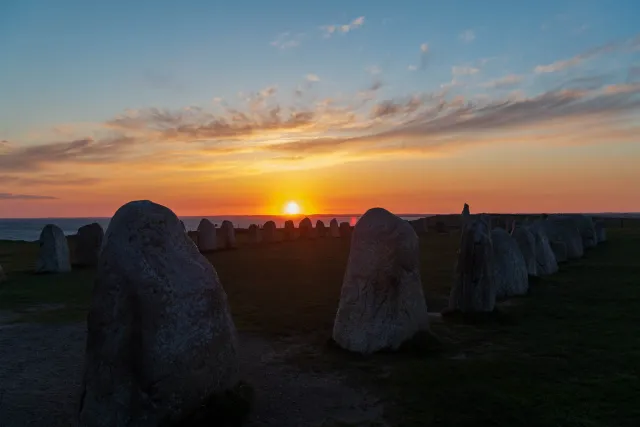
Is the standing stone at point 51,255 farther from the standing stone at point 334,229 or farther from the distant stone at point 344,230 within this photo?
the distant stone at point 344,230

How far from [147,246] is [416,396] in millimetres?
4362

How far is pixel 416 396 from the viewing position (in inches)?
303

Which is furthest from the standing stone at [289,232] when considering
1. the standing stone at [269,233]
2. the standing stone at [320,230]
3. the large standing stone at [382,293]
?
the large standing stone at [382,293]

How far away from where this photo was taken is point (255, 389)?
327 inches

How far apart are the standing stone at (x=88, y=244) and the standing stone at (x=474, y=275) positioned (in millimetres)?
18875

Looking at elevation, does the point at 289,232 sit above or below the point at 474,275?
above

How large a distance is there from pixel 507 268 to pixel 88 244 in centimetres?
1961

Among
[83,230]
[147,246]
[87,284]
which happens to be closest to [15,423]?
[147,246]

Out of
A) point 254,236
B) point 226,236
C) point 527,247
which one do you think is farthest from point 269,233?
point 527,247

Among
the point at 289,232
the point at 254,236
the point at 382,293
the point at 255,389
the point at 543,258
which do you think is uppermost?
the point at 289,232

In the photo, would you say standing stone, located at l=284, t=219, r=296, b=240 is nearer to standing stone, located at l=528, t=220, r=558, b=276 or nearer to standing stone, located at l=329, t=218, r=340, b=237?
standing stone, located at l=329, t=218, r=340, b=237

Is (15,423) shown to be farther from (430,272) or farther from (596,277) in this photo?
(596,277)

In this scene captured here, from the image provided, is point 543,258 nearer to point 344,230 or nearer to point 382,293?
point 382,293

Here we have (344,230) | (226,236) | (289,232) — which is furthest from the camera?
(344,230)
